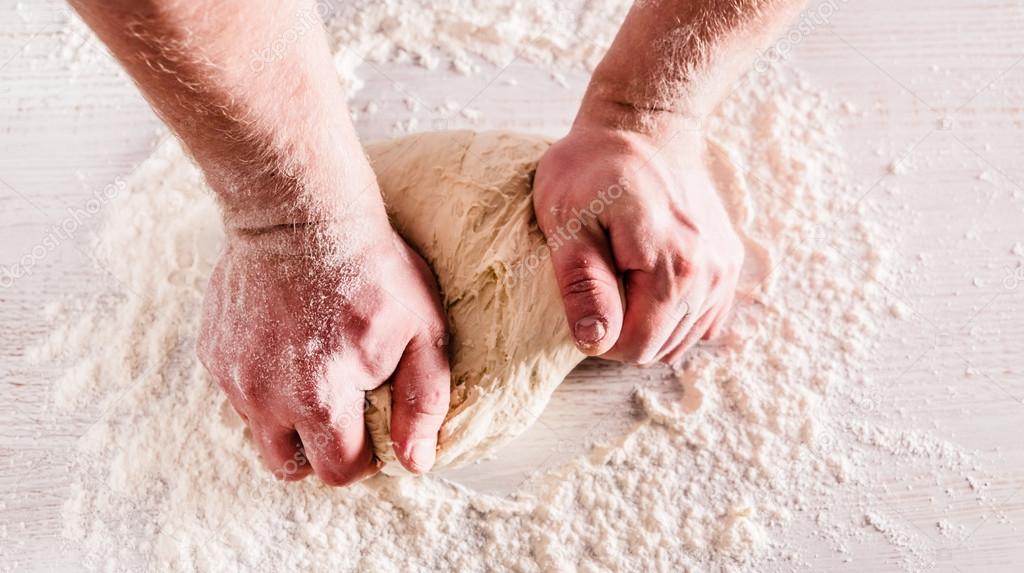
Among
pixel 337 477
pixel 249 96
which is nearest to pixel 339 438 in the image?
pixel 337 477

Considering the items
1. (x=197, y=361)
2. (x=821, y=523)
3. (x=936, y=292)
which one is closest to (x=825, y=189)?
(x=936, y=292)

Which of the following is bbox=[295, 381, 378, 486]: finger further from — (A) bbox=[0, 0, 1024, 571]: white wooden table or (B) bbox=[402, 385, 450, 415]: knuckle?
(A) bbox=[0, 0, 1024, 571]: white wooden table

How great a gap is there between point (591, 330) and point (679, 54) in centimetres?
41

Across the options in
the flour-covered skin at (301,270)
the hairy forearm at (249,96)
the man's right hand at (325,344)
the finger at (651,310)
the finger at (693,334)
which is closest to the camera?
the hairy forearm at (249,96)

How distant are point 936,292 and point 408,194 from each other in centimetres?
94

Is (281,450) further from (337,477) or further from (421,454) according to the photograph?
(421,454)

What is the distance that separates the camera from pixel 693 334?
1.19 meters

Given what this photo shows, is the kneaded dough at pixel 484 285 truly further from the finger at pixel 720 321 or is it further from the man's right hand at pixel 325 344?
the finger at pixel 720 321

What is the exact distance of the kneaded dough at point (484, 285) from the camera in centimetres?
103

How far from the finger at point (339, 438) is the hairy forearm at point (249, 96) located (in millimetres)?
253

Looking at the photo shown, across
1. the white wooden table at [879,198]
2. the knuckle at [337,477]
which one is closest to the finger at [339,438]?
the knuckle at [337,477]

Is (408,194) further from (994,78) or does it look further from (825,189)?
(994,78)

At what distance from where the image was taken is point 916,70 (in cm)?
142

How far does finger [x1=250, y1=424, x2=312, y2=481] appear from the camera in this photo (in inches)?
40.6
